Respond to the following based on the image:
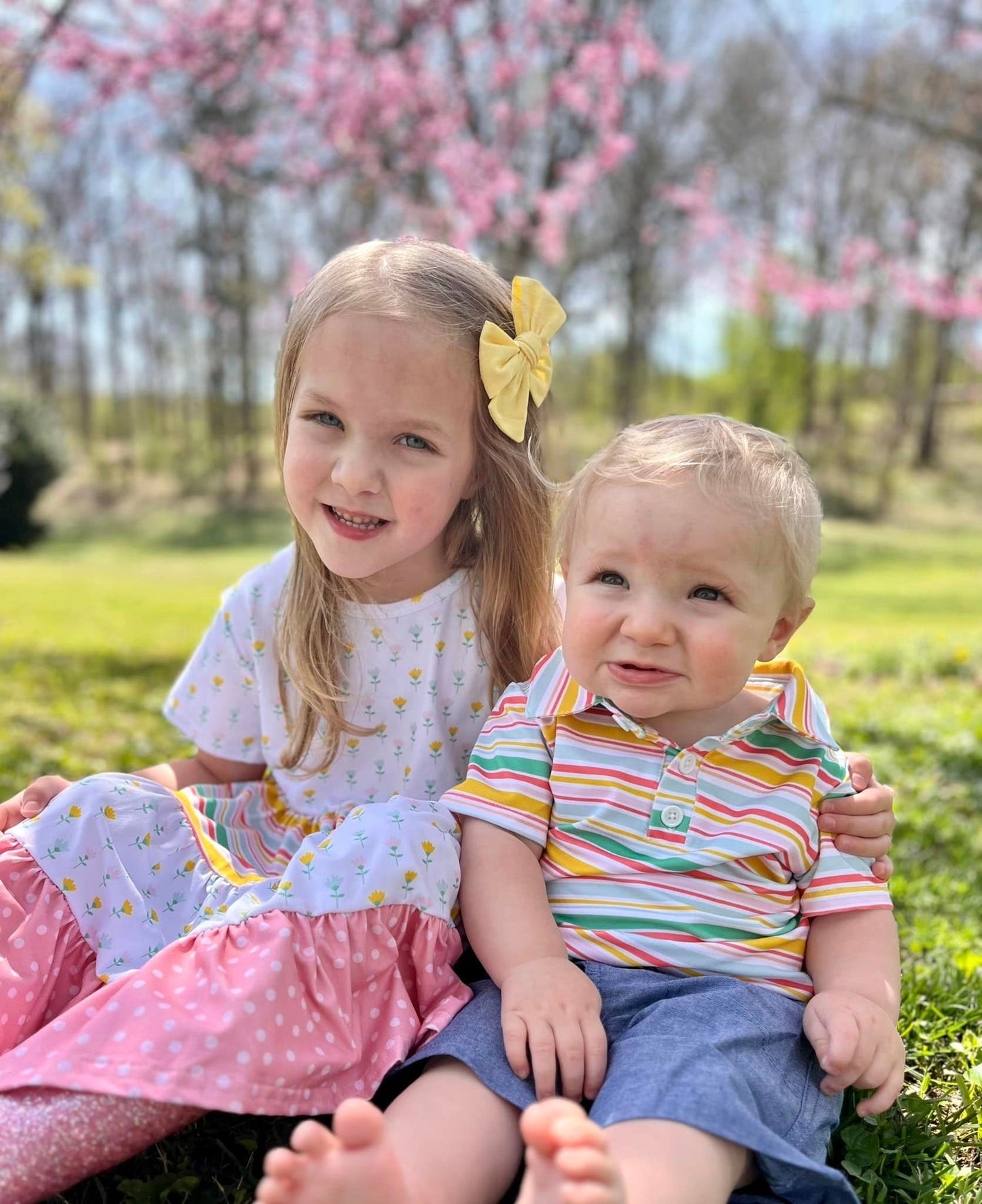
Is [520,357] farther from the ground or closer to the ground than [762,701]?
farther from the ground

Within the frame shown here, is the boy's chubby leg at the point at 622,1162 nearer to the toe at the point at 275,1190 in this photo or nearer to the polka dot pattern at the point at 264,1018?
the toe at the point at 275,1190

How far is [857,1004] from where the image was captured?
1491mm

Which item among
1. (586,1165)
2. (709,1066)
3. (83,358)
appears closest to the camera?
(586,1165)

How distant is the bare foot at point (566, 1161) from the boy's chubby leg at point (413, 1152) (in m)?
0.16

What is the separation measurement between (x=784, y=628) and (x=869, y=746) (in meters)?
2.21

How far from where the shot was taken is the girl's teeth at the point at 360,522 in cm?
191

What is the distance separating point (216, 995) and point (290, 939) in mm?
120

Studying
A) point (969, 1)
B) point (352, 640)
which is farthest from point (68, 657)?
point (969, 1)

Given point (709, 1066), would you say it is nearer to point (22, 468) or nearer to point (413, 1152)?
point (413, 1152)

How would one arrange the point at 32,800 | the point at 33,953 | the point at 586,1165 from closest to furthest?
the point at 586,1165 < the point at 33,953 < the point at 32,800

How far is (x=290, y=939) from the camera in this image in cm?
148

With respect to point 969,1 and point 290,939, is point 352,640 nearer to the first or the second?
point 290,939

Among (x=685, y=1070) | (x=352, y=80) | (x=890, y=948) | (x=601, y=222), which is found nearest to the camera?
(x=685, y=1070)

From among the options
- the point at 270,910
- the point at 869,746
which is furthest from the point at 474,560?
the point at 869,746
